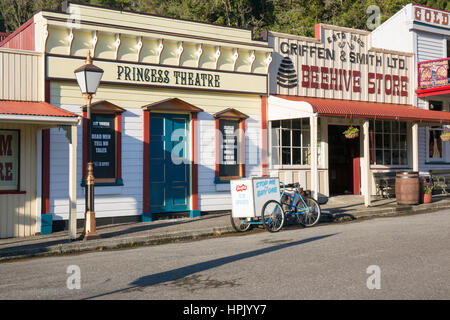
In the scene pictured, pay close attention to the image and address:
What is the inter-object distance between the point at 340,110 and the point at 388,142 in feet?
15.7

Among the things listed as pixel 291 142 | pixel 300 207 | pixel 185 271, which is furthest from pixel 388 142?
pixel 185 271

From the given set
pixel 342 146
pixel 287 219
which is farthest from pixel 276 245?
pixel 342 146

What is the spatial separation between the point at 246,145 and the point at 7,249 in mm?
7647

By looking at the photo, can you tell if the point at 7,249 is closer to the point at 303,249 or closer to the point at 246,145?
the point at 303,249

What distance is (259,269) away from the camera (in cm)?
752

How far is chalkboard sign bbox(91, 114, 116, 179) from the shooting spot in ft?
43.9

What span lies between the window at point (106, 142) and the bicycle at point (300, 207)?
4.10 meters

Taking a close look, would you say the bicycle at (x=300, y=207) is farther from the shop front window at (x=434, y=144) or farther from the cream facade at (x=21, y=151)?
the shop front window at (x=434, y=144)

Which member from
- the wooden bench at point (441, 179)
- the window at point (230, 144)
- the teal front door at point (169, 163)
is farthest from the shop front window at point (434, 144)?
the teal front door at point (169, 163)

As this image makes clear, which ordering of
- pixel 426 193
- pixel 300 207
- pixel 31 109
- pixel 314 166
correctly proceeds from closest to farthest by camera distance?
pixel 31 109 < pixel 300 207 < pixel 314 166 < pixel 426 193

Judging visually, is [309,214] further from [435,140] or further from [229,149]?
[435,140]

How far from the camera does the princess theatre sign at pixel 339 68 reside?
663 inches

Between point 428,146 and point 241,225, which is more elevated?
point 428,146

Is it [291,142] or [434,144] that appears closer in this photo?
[291,142]
